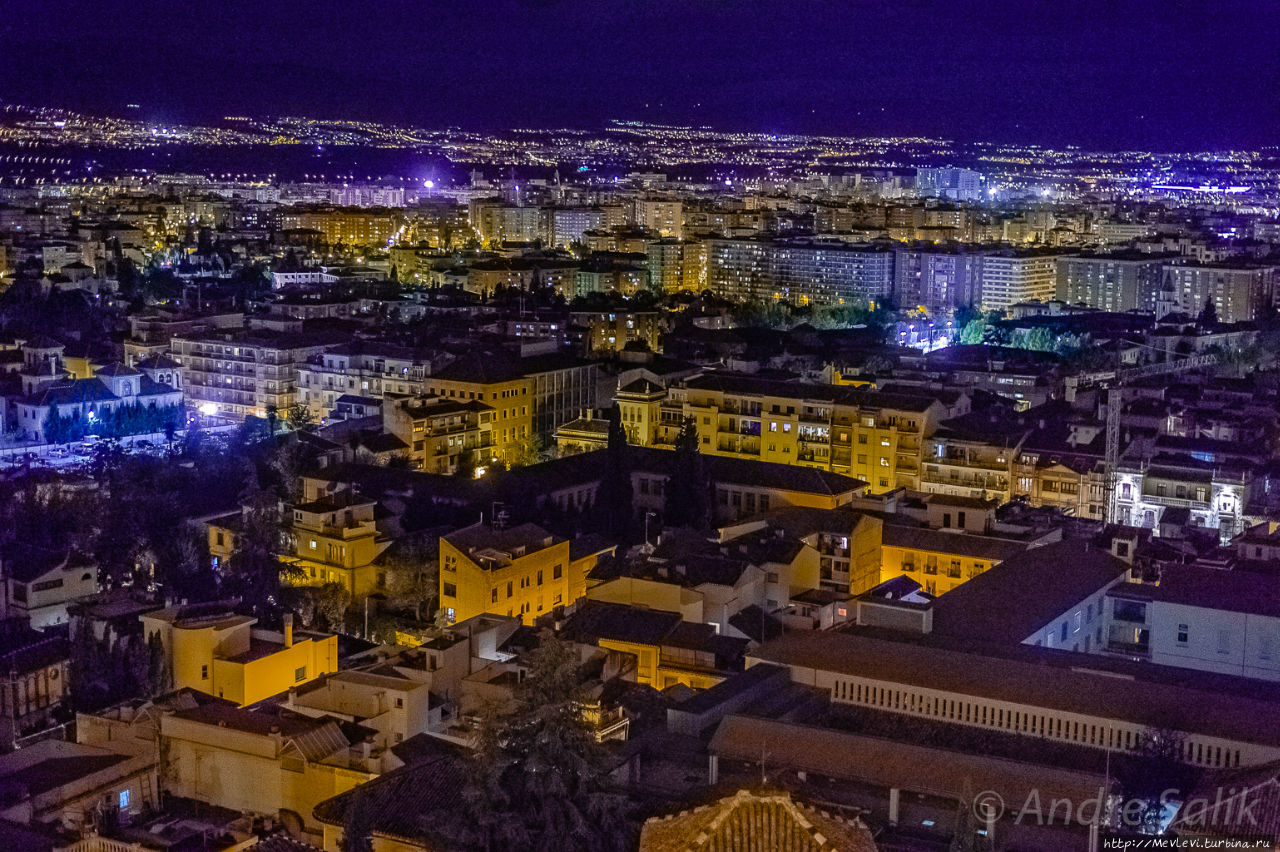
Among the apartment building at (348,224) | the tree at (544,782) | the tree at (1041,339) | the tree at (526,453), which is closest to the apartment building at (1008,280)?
the tree at (1041,339)

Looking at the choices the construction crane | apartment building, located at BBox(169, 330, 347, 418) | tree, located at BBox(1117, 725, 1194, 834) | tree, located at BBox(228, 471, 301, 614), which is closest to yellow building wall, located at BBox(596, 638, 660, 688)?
tree, located at BBox(228, 471, 301, 614)

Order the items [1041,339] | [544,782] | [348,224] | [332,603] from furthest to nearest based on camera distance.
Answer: [348,224] → [1041,339] → [332,603] → [544,782]

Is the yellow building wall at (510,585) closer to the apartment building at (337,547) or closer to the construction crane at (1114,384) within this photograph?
the apartment building at (337,547)

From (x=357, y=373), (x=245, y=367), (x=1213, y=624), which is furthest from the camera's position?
(x=245, y=367)

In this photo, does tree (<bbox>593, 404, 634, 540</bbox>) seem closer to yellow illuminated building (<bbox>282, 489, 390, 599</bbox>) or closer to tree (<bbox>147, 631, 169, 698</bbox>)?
yellow illuminated building (<bbox>282, 489, 390, 599</bbox>)

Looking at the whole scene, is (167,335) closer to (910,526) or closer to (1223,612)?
(910,526)
